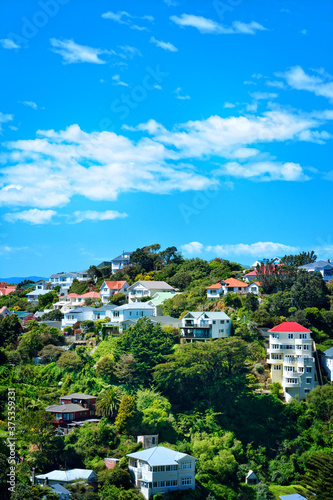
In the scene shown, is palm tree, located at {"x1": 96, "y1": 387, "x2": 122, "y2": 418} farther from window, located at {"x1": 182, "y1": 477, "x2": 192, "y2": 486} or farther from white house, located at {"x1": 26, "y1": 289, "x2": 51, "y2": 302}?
white house, located at {"x1": 26, "y1": 289, "x2": 51, "y2": 302}

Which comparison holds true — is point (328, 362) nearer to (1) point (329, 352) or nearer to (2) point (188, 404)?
(1) point (329, 352)

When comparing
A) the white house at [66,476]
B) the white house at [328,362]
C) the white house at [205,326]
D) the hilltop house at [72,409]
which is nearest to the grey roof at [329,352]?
the white house at [328,362]

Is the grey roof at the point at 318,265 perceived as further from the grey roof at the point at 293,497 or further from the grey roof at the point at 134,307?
the grey roof at the point at 293,497

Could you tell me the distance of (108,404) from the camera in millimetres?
49281

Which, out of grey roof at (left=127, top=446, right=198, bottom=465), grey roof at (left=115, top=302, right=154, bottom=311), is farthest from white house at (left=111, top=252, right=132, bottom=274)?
grey roof at (left=127, top=446, right=198, bottom=465)

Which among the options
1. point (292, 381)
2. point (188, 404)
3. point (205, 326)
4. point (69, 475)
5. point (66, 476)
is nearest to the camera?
point (66, 476)

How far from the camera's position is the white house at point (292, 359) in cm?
5331

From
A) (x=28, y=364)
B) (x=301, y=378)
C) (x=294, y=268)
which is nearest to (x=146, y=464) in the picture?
(x=301, y=378)

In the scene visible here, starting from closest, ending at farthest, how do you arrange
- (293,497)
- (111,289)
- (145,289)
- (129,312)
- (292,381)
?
(293,497)
(292,381)
(129,312)
(145,289)
(111,289)

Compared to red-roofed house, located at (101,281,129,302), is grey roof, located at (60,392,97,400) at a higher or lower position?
lower

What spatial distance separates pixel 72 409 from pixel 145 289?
104 feet

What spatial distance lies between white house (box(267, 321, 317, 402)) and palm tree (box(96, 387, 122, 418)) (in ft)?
48.6

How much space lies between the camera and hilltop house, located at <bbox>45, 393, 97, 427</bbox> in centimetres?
4856

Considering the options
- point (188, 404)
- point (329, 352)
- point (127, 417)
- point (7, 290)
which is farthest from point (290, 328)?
point (7, 290)
